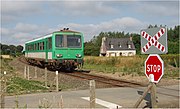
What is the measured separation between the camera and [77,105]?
9086 mm

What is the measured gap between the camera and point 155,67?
757cm

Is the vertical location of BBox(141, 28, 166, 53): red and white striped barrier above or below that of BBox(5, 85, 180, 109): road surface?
above

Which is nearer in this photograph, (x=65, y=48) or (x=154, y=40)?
(x=154, y=40)

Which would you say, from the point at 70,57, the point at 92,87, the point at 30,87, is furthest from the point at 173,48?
the point at 92,87

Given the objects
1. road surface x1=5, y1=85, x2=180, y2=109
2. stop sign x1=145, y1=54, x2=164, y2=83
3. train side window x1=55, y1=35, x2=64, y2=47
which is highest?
train side window x1=55, y1=35, x2=64, y2=47

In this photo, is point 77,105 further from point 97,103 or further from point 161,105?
point 161,105

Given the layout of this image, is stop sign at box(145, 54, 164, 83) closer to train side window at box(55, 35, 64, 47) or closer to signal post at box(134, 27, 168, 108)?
signal post at box(134, 27, 168, 108)

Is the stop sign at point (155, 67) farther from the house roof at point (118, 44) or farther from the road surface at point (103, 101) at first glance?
the house roof at point (118, 44)

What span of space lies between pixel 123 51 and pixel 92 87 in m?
90.5

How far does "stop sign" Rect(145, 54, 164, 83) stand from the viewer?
7379 millimetres

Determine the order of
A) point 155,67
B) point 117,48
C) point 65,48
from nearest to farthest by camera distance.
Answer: point 155,67
point 65,48
point 117,48

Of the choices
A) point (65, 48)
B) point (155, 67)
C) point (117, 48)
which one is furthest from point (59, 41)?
point (117, 48)

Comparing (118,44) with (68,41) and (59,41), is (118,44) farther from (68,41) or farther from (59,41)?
(59,41)

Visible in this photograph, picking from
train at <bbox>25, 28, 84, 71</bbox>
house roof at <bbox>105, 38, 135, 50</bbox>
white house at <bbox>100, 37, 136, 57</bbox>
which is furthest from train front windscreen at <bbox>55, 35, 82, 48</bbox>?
house roof at <bbox>105, 38, 135, 50</bbox>
